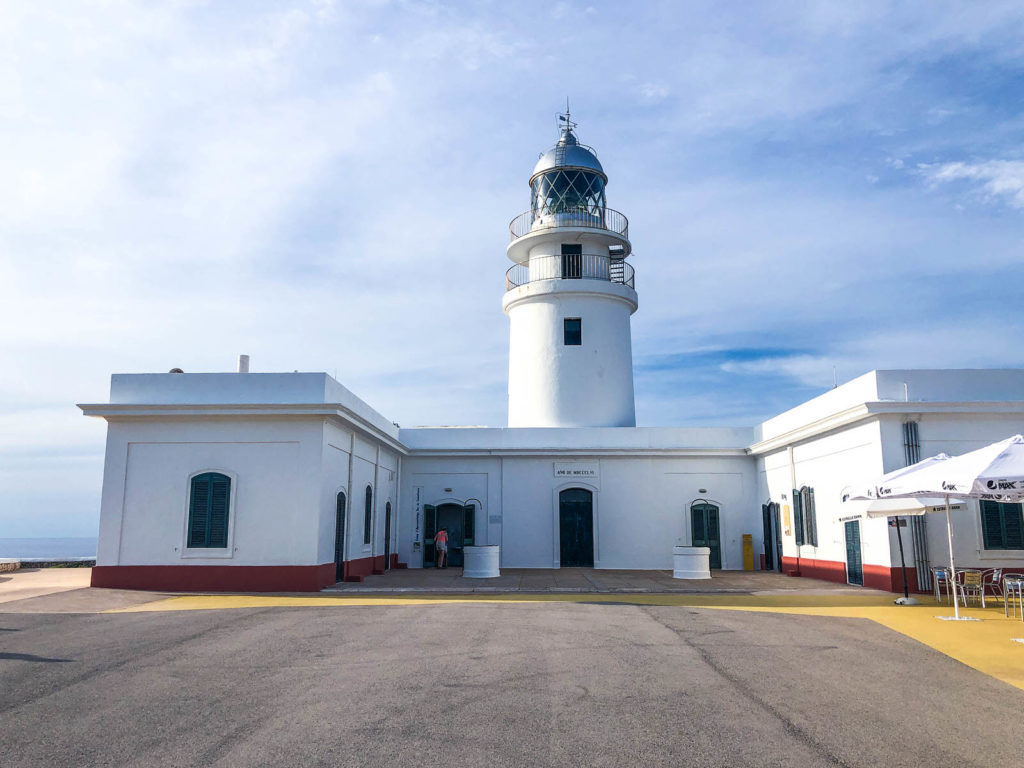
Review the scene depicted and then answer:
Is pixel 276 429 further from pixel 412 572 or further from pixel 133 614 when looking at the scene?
pixel 412 572

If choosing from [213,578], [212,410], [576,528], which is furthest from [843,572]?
[212,410]

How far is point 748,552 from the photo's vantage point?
22.4 meters

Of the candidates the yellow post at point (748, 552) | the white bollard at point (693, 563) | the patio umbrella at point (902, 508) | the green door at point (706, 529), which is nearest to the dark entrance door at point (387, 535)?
the white bollard at point (693, 563)

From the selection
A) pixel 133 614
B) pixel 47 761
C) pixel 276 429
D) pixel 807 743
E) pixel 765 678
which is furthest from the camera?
pixel 276 429

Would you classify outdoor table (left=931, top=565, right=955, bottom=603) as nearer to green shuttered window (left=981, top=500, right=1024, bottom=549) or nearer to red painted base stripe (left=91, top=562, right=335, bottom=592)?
green shuttered window (left=981, top=500, right=1024, bottom=549)

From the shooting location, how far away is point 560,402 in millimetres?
24188

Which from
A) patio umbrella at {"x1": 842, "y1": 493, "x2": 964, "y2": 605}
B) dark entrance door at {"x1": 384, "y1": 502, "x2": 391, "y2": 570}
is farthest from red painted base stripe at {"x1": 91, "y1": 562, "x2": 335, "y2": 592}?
patio umbrella at {"x1": 842, "y1": 493, "x2": 964, "y2": 605}

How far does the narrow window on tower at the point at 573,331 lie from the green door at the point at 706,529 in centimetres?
601

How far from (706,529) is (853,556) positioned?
20.7 feet

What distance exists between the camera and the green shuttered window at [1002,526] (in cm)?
1473

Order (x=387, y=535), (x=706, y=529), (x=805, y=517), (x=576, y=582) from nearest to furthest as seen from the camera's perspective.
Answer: (x=576, y=582), (x=805, y=517), (x=387, y=535), (x=706, y=529)

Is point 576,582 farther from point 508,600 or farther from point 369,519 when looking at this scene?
point 369,519

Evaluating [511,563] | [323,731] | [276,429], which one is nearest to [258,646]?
[323,731]

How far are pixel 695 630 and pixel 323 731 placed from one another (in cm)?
598
